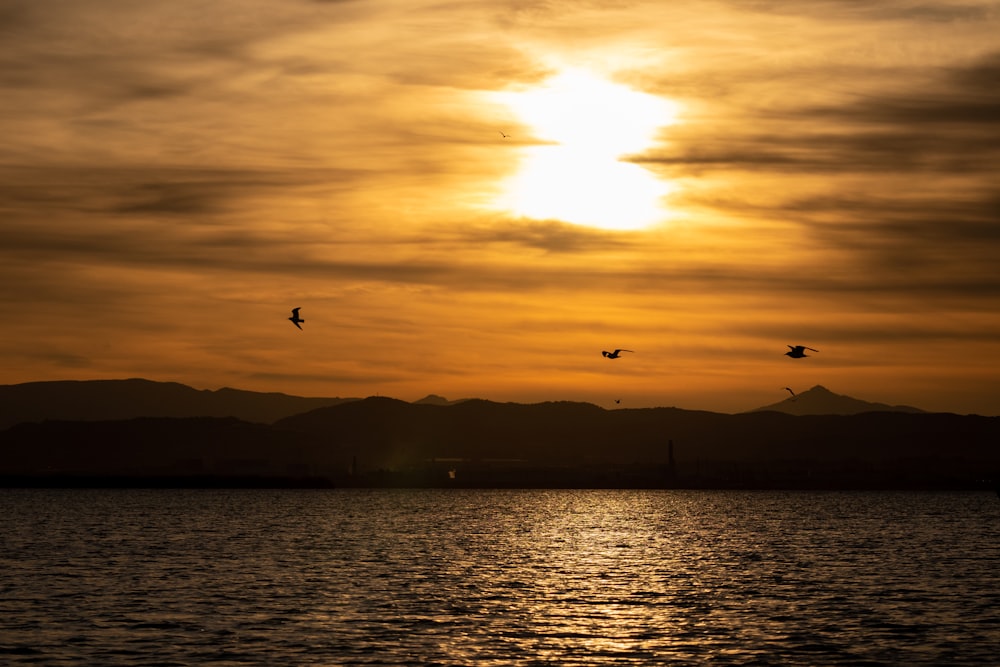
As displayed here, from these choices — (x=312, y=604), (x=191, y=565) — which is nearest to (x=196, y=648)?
(x=312, y=604)

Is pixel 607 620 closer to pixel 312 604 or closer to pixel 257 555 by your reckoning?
pixel 312 604

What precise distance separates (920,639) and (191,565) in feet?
191

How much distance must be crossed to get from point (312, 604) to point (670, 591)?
75.6ft

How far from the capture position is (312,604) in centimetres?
7344

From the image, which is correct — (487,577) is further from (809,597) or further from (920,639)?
(920,639)

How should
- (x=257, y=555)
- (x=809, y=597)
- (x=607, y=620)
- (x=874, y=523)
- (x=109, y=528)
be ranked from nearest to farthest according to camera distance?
(x=607, y=620) < (x=809, y=597) < (x=257, y=555) < (x=109, y=528) < (x=874, y=523)

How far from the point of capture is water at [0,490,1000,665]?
56.9m

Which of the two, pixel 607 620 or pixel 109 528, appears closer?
pixel 607 620

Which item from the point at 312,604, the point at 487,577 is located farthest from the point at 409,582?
the point at 312,604

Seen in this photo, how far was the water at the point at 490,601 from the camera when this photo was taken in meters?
56.9

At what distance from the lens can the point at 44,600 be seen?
7456 cm

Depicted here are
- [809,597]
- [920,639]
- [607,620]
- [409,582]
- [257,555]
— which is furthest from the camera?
[257,555]

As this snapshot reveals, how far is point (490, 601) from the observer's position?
252ft

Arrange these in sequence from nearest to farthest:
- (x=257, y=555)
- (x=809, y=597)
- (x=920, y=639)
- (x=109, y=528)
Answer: (x=920, y=639) → (x=809, y=597) → (x=257, y=555) → (x=109, y=528)
